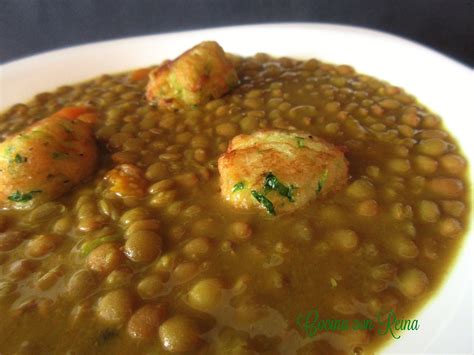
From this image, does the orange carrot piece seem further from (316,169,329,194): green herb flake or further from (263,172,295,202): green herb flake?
(316,169,329,194): green herb flake

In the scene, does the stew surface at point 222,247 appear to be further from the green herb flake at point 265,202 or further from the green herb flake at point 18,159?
the green herb flake at point 18,159

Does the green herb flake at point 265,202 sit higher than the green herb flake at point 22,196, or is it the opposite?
the green herb flake at point 265,202

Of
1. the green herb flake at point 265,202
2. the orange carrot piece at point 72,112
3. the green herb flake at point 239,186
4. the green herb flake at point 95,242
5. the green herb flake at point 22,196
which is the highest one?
the green herb flake at point 239,186

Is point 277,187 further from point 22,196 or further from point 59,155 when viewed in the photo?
point 22,196

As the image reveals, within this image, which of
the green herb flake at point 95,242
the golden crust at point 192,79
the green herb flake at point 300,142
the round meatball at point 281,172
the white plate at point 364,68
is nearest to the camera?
the white plate at point 364,68

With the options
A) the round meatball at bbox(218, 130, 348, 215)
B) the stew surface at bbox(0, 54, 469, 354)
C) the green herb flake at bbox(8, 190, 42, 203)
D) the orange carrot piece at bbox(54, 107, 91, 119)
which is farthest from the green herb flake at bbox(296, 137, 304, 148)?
the orange carrot piece at bbox(54, 107, 91, 119)

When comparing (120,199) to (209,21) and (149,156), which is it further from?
(209,21)

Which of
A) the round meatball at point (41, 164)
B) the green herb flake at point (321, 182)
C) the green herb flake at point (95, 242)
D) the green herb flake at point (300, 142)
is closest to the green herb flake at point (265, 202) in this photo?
the green herb flake at point (321, 182)
